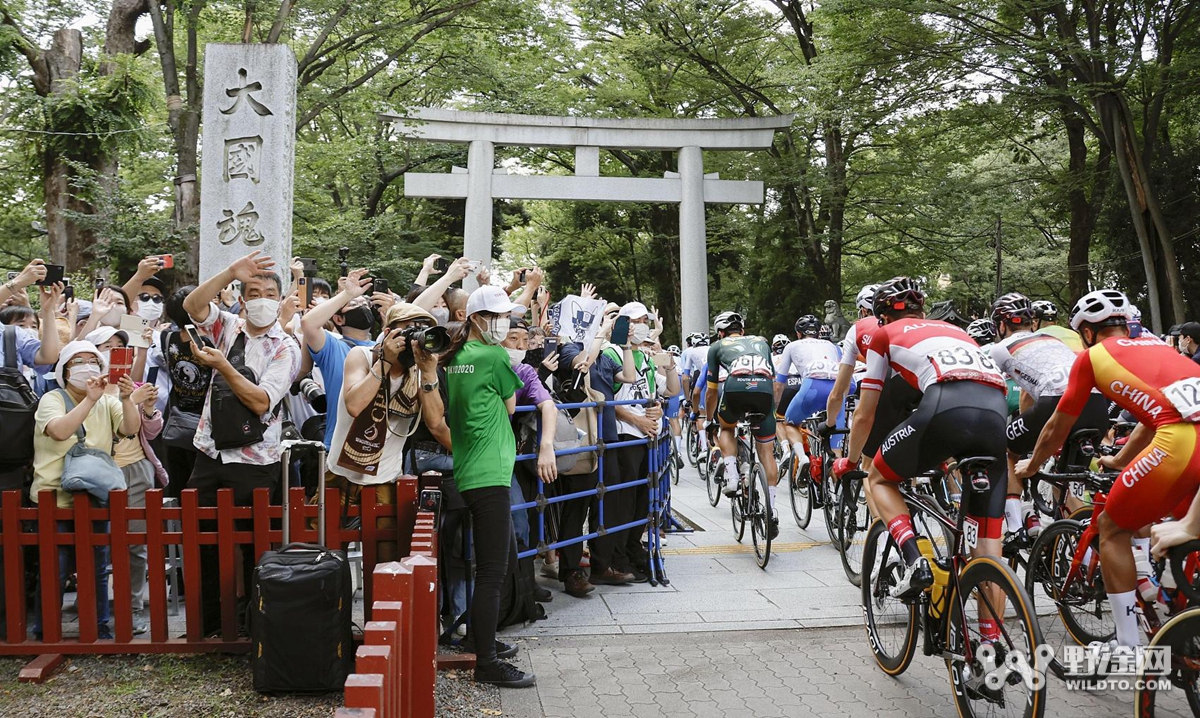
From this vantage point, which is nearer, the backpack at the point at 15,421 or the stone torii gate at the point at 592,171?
the backpack at the point at 15,421

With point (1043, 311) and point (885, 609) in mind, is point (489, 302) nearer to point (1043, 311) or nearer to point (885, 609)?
point (885, 609)

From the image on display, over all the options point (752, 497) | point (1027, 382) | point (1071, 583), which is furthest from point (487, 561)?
point (1027, 382)

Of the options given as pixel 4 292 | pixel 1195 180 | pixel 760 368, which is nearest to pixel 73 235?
pixel 4 292

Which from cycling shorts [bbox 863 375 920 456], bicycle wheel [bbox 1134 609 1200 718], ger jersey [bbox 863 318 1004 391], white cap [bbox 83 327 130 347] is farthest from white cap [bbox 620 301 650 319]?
bicycle wheel [bbox 1134 609 1200 718]

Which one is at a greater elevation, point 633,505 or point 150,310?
point 150,310

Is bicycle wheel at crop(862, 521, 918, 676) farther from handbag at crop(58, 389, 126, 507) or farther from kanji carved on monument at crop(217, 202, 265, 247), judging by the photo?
kanji carved on monument at crop(217, 202, 265, 247)

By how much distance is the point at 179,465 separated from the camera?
632 cm

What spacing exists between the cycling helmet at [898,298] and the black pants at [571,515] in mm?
2745

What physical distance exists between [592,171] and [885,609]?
767 inches

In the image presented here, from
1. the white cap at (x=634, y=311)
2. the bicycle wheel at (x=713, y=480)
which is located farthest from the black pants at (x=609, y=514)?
the bicycle wheel at (x=713, y=480)

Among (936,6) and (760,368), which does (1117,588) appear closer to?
(760,368)

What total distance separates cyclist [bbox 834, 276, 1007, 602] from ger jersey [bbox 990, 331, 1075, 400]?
7.41 feet

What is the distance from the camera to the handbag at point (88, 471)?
5.29 m

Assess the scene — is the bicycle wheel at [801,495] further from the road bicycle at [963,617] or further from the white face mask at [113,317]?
the white face mask at [113,317]
